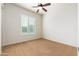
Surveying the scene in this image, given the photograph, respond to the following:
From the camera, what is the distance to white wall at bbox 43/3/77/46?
53.7 inches

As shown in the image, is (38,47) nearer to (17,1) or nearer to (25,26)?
(25,26)

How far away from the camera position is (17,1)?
54.3 inches

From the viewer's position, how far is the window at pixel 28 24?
4.76ft

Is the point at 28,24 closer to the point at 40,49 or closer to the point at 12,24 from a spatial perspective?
the point at 12,24

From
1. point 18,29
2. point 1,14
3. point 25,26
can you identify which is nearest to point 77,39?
point 25,26

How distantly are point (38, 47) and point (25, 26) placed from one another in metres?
0.42

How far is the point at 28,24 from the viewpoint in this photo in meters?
1.47

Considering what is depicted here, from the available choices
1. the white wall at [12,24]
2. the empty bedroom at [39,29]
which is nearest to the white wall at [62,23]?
the empty bedroom at [39,29]

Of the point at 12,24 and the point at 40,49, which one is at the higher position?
the point at 12,24

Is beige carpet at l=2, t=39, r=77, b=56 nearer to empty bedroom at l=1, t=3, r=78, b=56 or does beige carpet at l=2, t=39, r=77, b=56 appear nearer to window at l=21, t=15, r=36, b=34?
empty bedroom at l=1, t=3, r=78, b=56

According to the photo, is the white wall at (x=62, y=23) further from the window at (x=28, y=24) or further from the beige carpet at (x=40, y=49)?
the window at (x=28, y=24)

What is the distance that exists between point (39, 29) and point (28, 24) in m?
0.21

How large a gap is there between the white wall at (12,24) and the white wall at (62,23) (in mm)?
182

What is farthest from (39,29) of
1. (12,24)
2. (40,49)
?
(12,24)
